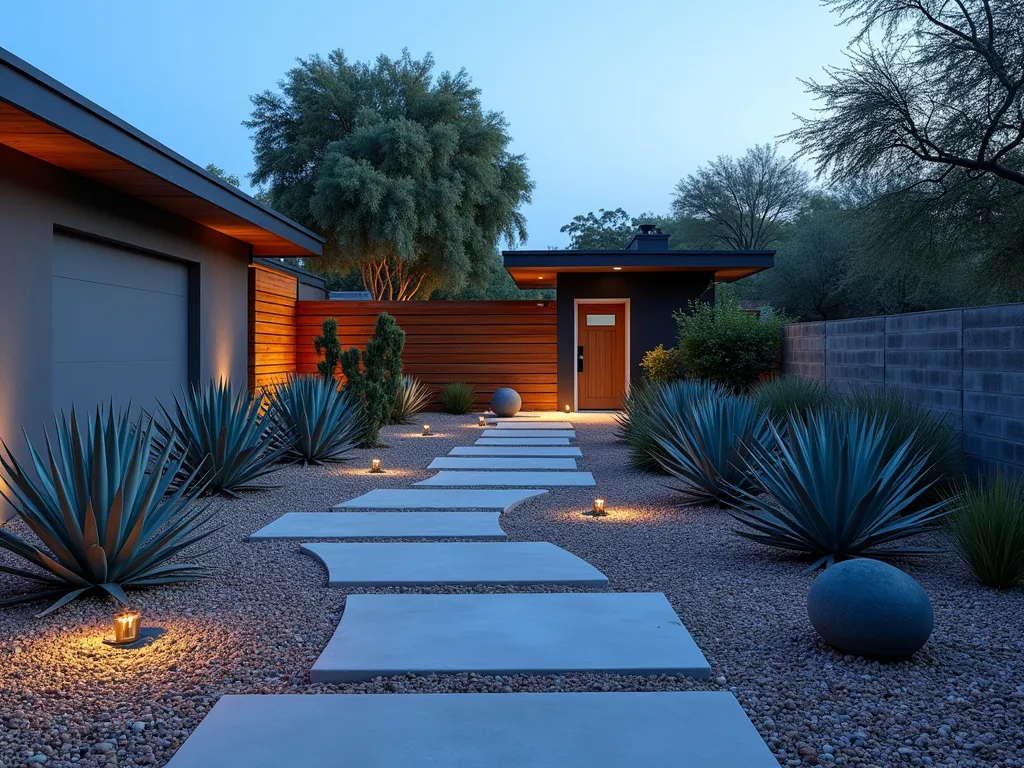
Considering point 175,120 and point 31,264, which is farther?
point 175,120

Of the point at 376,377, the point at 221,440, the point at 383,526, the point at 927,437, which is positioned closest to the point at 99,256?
the point at 221,440

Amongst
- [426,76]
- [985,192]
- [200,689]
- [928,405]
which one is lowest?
[200,689]

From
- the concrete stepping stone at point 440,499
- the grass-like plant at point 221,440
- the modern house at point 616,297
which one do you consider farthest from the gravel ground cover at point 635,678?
the modern house at point 616,297

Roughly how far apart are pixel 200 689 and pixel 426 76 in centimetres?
2632

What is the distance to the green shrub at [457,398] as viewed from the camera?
58.3 feet

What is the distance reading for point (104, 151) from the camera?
729cm

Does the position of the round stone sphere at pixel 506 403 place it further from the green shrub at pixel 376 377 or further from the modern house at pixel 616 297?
the green shrub at pixel 376 377

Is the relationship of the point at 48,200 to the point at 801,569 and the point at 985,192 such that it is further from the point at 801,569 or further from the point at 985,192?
the point at 985,192

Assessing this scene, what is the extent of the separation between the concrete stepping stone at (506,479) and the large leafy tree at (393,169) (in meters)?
14.2

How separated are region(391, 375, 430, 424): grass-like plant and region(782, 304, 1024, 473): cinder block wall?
7.88m

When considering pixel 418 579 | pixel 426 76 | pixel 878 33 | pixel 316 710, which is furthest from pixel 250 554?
pixel 426 76

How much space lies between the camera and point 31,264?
24.4 feet

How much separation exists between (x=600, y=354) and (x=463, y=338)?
9.35ft

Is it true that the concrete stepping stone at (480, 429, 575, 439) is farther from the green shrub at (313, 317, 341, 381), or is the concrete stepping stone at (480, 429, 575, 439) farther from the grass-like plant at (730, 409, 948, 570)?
the grass-like plant at (730, 409, 948, 570)
